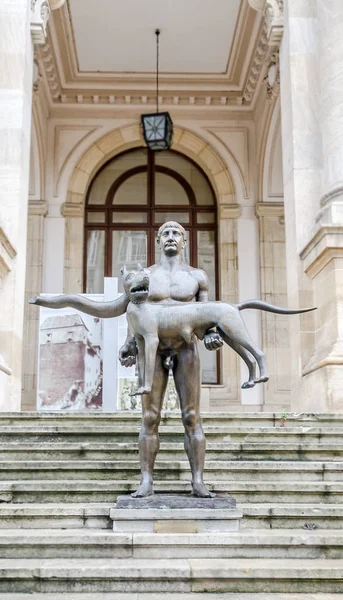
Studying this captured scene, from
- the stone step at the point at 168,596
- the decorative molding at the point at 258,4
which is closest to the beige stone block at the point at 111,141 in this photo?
the decorative molding at the point at 258,4

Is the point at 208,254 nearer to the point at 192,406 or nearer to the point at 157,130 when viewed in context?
the point at 157,130

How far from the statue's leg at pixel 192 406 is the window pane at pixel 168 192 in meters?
10.9

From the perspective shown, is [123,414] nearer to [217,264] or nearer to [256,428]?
[256,428]

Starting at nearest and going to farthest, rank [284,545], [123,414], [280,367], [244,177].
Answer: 1. [284,545]
2. [123,414]
3. [280,367]
4. [244,177]

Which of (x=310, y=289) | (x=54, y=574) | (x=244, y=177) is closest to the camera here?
(x=54, y=574)

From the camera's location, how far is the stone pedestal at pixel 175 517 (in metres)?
4.63

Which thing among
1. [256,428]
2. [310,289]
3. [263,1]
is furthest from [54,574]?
[263,1]

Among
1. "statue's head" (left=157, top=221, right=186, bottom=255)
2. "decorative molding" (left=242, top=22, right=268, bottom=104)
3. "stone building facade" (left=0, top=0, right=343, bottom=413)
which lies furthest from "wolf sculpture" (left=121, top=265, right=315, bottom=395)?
"decorative molding" (left=242, top=22, right=268, bottom=104)

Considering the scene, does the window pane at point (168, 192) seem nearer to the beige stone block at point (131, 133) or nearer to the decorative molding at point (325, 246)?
the beige stone block at point (131, 133)

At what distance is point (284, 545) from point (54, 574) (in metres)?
1.42

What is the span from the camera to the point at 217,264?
1541 centimetres

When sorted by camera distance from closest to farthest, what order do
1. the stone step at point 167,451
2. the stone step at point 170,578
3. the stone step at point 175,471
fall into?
the stone step at point 170,578 → the stone step at point 175,471 → the stone step at point 167,451

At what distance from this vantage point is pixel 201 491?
4.89 m

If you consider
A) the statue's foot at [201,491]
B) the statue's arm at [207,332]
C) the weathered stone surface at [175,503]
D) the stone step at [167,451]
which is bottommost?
the weathered stone surface at [175,503]
